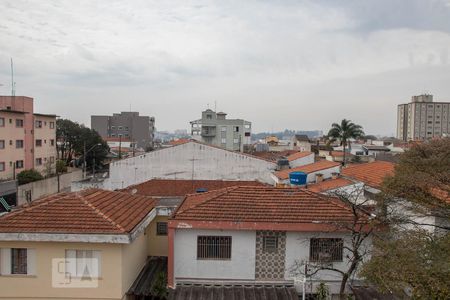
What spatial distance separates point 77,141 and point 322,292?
176 feet

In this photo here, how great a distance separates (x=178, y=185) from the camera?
31.2m

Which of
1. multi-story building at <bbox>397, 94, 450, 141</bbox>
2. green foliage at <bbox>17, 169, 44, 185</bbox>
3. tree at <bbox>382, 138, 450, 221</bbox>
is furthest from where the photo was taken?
multi-story building at <bbox>397, 94, 450, 141</bbox>

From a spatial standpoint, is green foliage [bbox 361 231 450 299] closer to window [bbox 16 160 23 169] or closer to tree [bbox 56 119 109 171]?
window [bbox 16 160 23 169]

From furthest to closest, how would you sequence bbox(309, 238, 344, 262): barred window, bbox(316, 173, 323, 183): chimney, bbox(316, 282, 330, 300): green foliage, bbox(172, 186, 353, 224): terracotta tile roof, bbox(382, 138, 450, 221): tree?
bbox(316, 173, 323, 183): chimney
bbox(309, 238, 344, 262): barred window
bbox(172, 186, 353, 224): terracotta tile roof
bbox(316, 282, 330, 300): green foliage
bbox(382, 138, 450, 221): tree

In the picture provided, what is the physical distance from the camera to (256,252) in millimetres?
12766

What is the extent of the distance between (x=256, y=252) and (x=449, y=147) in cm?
649

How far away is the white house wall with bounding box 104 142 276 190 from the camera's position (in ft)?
108

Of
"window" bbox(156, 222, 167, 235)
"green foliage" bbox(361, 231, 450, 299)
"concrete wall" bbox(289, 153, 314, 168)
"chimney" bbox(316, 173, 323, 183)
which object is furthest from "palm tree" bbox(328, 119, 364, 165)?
"green foliage" bbox(361, 231, 450, 299)

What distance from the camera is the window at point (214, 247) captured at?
12742 mm

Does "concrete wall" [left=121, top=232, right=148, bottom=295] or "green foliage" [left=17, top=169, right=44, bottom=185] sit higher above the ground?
"concrete wall" [left=121, top=232, right=148, bottom=295]

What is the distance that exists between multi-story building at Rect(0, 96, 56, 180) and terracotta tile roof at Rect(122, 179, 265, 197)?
1962 cm

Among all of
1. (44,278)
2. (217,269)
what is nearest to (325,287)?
(217,269)

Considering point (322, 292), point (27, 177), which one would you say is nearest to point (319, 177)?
point (322, 292)

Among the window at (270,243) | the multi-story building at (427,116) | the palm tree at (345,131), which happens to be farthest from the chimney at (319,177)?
the multi-story building at (427,116)
